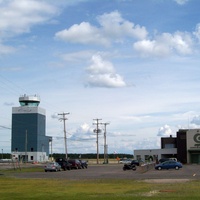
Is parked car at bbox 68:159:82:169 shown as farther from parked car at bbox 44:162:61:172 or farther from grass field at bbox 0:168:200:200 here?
grass field at bbox 0:168:200:200

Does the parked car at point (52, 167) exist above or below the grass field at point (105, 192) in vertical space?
above

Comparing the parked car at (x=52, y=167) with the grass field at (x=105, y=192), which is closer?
the grass field at (x=105, y=192)

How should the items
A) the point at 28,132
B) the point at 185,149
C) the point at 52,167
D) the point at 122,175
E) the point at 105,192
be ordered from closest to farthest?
the point at 105,192 < the point at 122,175 < the point at 52,167 < the point at 185,149 < the point at 28,132

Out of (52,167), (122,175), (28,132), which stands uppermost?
(28,132)

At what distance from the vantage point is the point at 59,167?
68.7m

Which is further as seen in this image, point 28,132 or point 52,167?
point 28,132

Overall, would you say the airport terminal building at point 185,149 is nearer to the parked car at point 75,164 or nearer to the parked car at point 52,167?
the parked car at point 75,164

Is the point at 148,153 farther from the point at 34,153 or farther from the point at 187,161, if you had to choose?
the point at 34,153

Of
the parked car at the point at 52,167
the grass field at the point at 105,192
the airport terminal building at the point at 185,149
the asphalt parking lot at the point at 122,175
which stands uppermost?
the airport terminal building at the point at 185,149

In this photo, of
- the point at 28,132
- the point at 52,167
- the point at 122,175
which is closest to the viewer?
the point at 122,175

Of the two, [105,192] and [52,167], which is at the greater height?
[52,167]

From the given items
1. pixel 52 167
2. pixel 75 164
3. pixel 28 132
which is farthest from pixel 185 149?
pixel 28 132

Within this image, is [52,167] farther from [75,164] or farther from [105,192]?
[105,192]

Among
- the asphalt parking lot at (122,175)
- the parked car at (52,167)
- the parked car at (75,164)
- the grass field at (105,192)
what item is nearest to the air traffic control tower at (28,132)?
the parked car at (75,164)
